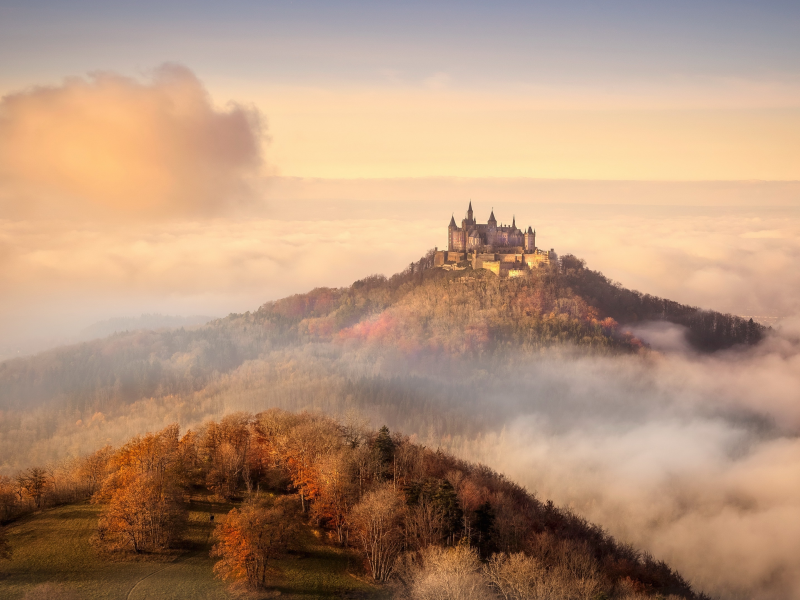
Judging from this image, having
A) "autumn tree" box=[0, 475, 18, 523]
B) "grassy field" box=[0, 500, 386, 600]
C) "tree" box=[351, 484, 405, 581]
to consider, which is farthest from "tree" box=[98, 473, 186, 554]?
"tree" box=[351, 484, 405, 581]

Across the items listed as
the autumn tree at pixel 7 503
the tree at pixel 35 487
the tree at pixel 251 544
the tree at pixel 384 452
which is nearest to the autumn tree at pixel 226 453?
the tree at pixel 251 544

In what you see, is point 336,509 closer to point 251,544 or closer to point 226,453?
point 251,544

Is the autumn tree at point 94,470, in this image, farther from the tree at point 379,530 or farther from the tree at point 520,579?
the tree at point 520,579

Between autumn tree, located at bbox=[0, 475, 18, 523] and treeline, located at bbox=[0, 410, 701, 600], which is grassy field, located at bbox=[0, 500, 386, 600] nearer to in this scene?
treeline, located at bbox=[0, 410, 701, 600]

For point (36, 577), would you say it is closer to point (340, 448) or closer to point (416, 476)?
point (340, 448)

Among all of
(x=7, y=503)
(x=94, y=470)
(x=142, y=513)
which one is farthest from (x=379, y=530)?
(x=7, y=503)

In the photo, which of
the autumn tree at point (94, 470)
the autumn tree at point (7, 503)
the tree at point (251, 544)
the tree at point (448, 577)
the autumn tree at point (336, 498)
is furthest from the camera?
the autumn tree at point (94, 470)
